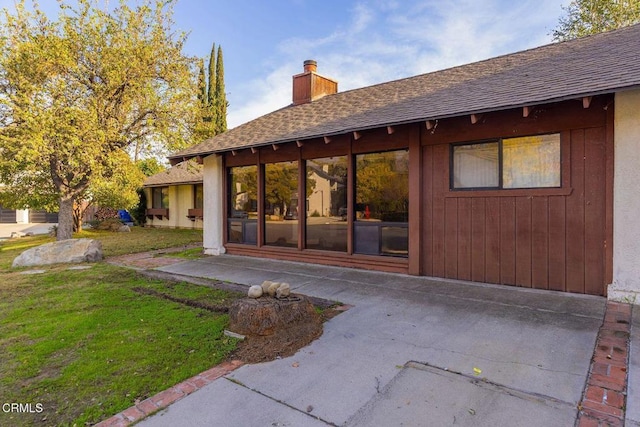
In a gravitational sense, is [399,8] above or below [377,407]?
above

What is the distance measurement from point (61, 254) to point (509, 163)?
1032cm

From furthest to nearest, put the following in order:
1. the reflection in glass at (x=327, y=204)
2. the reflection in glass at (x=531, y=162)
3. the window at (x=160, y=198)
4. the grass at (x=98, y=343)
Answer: the window at (x=160, y=198), the reflection in glass at (x=327, y=204), the reflection in glass at (x=531, y=162), the grass at (x=98, y=343)

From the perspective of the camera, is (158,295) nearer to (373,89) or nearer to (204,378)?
(204,378)

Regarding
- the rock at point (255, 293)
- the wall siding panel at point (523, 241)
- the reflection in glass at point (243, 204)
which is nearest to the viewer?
the rock at point (255, 293)

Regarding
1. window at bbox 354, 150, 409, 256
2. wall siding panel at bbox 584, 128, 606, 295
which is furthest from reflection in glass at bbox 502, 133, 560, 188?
window at bbox 354, 150, 409, 256

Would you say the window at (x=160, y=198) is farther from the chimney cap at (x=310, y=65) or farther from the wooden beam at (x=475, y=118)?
the wooden beam at (x=475, y=118)

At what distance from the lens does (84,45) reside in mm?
10570

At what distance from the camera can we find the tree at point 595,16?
15.7 metres

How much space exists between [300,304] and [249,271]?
11.7 ft

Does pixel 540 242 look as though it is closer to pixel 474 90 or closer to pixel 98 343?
pixel 474 90

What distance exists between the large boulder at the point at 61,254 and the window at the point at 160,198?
11.4m

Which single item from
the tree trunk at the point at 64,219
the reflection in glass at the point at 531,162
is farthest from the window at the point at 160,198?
the reflection in glass at the point at 531,162

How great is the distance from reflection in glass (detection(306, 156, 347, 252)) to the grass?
2.93 m

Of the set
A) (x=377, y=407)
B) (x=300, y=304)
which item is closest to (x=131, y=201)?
(x=300, y=304)
